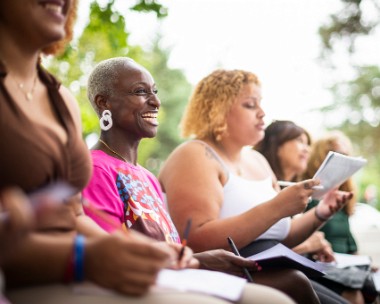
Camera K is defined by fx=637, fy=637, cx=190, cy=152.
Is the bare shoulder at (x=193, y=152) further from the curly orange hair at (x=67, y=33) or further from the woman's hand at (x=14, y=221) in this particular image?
the woman's hand at (x=14, y=221)

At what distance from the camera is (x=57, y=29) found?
5.69 ft

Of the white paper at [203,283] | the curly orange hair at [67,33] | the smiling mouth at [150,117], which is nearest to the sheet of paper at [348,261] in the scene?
the smiling mouth at [150,117]

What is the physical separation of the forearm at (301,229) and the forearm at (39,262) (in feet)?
7.86

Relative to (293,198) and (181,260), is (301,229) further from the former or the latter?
(181,260)

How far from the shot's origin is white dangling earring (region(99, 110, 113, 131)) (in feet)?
9.09

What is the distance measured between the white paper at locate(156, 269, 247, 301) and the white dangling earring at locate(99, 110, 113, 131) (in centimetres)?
112

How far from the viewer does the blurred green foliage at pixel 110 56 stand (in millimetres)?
5375

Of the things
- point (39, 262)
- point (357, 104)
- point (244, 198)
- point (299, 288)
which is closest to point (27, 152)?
point (39, 262)

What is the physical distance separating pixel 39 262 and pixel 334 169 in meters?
2.30

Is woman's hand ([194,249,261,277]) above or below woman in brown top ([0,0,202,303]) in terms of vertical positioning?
below

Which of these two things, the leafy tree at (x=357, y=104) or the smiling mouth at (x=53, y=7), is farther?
the leafy tree at (x=357, y=104)

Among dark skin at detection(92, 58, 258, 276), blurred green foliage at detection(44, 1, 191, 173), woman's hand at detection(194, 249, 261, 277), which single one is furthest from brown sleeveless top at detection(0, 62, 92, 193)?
dark skin at detection(92, 58, 258, 276)

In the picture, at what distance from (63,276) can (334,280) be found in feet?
8.75

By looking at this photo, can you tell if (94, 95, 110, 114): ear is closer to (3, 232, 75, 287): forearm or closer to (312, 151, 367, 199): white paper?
(312, 151, 367, 199): white paper
